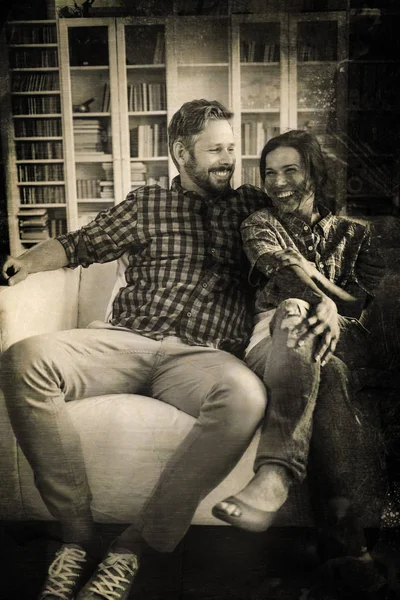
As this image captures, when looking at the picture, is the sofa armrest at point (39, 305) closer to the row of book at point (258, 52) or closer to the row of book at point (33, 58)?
the row of book at point (33, 58)

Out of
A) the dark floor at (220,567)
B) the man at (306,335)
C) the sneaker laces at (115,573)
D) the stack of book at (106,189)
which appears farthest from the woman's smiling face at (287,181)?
the sneaker laces at (115,573)

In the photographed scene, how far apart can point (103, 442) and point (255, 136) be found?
93cm

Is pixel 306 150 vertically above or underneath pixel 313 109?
underneath

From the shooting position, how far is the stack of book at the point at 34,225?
167 centimetres

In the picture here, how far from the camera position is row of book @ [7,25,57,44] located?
160cm

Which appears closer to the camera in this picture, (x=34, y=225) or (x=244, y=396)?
(x=244, y=396)

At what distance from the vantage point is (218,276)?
1.62m

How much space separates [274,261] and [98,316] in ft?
1.74

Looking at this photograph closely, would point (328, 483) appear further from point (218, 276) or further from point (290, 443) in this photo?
point (218, 276)

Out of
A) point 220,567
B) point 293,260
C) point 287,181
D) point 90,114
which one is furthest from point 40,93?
point 220,567

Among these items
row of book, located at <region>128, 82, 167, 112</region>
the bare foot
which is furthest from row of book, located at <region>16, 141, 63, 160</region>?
the bare foot

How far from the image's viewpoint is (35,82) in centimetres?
162

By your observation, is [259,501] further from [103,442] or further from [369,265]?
[369,265]

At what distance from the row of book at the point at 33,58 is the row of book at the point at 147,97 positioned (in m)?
0.23
